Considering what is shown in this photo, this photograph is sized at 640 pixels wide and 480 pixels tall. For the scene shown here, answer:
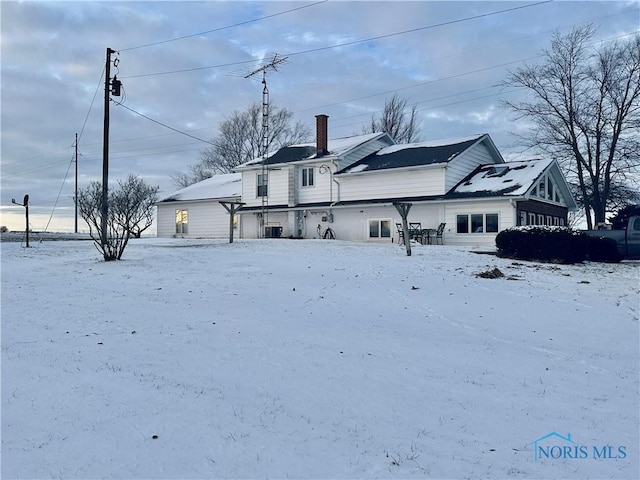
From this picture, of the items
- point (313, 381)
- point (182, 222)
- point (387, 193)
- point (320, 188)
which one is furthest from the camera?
point (182, 222)

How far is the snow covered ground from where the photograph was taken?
378cm

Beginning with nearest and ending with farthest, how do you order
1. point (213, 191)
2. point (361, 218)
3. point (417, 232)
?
point (417, 232)
point (361, 218)
point (213, 191)

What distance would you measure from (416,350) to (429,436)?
2540 millimetres

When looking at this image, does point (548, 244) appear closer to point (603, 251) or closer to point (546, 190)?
point (603, 251)

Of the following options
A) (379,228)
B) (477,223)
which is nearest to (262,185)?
(379,228)

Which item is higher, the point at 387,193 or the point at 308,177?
the point at 308,177

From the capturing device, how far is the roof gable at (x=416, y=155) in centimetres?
2583

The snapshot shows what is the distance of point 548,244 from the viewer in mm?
16750

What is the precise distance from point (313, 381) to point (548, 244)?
1404 cm

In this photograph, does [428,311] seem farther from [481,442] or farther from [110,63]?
[110,63]

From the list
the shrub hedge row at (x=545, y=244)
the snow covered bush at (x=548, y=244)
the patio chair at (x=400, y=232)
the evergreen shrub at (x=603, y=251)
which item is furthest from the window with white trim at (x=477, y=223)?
the snow covered bush at (x=548, y=244)

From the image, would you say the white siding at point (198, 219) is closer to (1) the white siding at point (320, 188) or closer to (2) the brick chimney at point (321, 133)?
(1) the white siding at point (320, 188)

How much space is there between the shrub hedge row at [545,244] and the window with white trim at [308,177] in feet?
47.1

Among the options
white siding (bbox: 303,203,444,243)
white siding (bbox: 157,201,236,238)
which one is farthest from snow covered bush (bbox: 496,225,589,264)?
white siding (bbox: 157,201,236,238)
